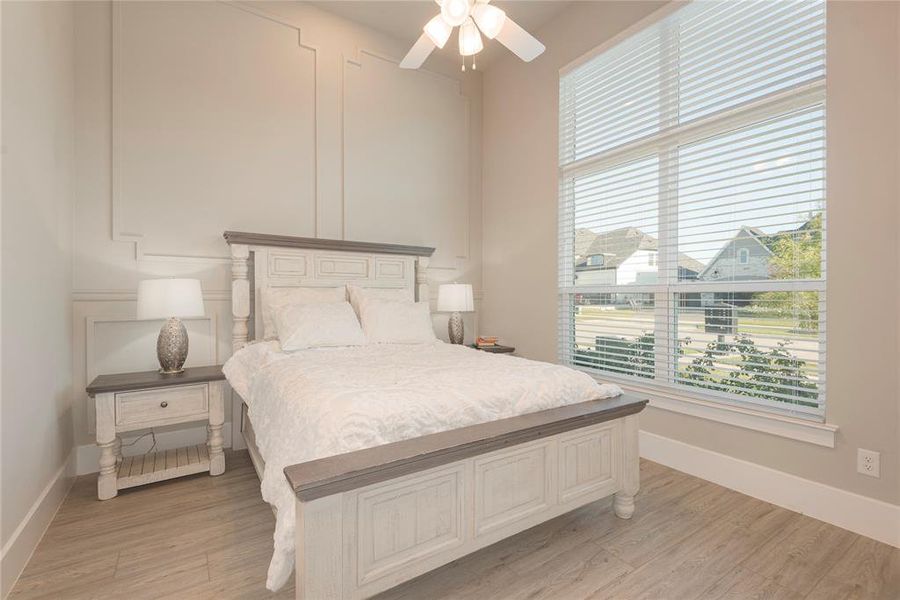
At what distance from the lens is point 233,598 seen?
4.89 ft

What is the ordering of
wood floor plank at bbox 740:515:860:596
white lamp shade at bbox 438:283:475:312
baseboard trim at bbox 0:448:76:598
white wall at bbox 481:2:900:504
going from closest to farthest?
baseboard trim at bbox 0:448:76:598 < wood floor plank at bbox 740:515:860:596 < white wall at bbox 481:2:900:504 < white lamp shade at bbox 438:283:475:312

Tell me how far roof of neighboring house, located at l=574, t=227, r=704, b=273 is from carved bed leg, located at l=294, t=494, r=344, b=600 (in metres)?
2.52

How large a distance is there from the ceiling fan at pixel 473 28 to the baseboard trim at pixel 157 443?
2.86 metres

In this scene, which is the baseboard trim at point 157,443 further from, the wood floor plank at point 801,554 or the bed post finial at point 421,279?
the wood floor plank at point 801,554

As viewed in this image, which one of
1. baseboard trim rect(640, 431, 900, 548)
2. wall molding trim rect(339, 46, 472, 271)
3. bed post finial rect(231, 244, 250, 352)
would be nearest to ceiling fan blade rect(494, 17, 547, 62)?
wall molding trim rect(339, 46, 472, 271)

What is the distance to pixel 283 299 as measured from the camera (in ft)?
9.57

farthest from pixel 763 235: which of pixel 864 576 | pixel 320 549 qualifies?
pixel 320 549

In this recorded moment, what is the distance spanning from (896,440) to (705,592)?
1.19 m

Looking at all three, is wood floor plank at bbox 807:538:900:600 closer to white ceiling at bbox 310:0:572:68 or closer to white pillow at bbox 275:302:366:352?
white pillow at bbox 275:302:366:352

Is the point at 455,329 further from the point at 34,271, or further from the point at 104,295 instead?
the point at 34,271

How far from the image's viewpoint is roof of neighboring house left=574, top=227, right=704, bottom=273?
2.72 metres

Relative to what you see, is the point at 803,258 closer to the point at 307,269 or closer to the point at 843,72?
the point at 843,72

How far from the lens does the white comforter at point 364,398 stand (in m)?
1.37

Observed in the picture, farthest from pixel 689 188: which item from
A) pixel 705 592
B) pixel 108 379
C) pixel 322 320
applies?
pixel 108 379
